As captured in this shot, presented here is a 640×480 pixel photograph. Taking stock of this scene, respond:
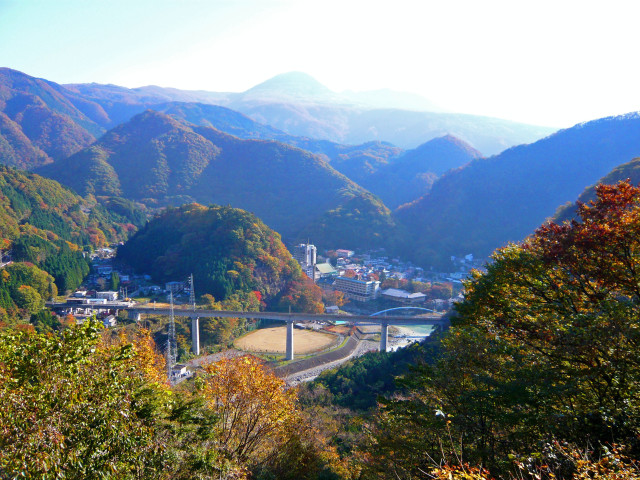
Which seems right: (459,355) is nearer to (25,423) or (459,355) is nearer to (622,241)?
(622,241)

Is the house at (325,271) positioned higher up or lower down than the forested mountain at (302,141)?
lower down

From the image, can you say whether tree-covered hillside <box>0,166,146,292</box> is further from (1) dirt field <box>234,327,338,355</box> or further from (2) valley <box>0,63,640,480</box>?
(1) dirt field <box>234,327,338,355</box>

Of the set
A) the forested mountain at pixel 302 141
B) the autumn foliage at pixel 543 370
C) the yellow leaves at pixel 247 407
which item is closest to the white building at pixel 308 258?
the yellow leaves at pixel 247 407

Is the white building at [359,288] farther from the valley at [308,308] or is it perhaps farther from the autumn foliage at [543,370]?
the autumn foliage at [543,370]

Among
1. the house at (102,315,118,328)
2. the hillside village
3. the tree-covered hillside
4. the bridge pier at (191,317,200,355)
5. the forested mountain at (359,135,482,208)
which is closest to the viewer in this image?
the house at (102,315,118,328)

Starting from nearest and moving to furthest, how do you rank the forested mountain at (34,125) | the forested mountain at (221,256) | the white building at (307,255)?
1. the forested mountain at (221,256)
2. the white building at (307,255)
3. the forested mountain at (34,125)

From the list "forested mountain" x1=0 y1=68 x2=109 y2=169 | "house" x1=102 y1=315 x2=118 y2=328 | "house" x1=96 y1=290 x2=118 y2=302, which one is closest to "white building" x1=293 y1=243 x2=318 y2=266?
"house" x1=96 y1=290 x2=118 y2=302
